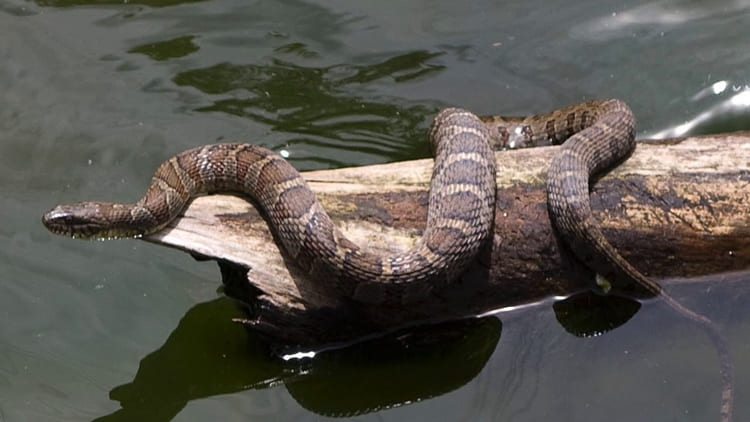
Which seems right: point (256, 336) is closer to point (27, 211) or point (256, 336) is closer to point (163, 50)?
point (27, 211)

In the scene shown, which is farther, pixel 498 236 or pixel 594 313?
pixel 594 313

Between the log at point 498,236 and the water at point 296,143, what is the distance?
0.98 ft

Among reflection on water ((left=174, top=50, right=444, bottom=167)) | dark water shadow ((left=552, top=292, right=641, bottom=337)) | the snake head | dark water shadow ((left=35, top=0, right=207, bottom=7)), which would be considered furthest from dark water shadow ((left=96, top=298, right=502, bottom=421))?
dark water shadow ((left=35, top=0, right=207, bottom=7))

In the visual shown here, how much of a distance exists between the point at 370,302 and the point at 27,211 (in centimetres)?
340

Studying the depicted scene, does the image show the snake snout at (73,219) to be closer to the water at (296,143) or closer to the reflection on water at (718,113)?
the water at (296,143)

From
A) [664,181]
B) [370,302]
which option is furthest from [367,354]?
[664,181]

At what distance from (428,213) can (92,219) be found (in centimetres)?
225

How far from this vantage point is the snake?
6.75 meters

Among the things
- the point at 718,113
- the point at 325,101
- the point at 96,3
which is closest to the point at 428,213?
the point at 325,101

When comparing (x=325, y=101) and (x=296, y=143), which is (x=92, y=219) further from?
(x=325, y=101)

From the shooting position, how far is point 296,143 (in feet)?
30.3

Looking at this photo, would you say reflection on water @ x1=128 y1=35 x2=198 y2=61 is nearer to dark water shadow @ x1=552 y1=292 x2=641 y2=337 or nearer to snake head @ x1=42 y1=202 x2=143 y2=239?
snake head @ x1=42 y1=202 x2=143 y2=239

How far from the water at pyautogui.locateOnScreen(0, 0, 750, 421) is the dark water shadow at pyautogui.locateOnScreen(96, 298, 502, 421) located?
1 cm

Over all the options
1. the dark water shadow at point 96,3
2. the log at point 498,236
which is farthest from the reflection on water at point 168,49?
the log at point 498,236
